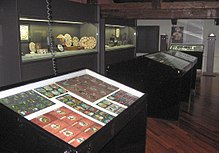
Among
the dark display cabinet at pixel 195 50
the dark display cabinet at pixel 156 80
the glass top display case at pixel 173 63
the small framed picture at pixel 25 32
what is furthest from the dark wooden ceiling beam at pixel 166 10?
the dark display cabinet at pixel 195 50

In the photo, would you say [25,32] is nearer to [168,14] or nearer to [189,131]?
[168,14]

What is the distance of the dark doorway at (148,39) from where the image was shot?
41.2 feet

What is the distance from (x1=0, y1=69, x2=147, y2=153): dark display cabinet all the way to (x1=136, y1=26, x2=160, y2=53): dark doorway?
10.4 metres

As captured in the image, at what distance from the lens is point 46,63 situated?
5398 millimetres

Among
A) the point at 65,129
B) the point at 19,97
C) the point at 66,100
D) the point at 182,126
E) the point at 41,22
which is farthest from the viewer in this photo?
the point at 41,22

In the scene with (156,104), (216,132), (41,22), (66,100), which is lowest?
(216,132)

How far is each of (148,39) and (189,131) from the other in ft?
28.8

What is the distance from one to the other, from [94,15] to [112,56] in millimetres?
1834

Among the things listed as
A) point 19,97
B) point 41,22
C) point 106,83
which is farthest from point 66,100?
point 41,22

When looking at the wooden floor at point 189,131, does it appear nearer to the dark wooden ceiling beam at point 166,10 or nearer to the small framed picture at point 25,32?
the dark wooden ceiling beam at point 166,10

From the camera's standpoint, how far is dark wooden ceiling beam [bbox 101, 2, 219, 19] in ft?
20.2

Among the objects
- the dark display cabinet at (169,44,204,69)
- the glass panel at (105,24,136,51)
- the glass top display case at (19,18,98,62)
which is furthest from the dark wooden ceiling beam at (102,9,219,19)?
the dark display cabinet at (169,44,204,69)

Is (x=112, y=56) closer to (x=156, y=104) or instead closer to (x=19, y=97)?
(x=156, y=104)

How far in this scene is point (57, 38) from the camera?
263 inches
